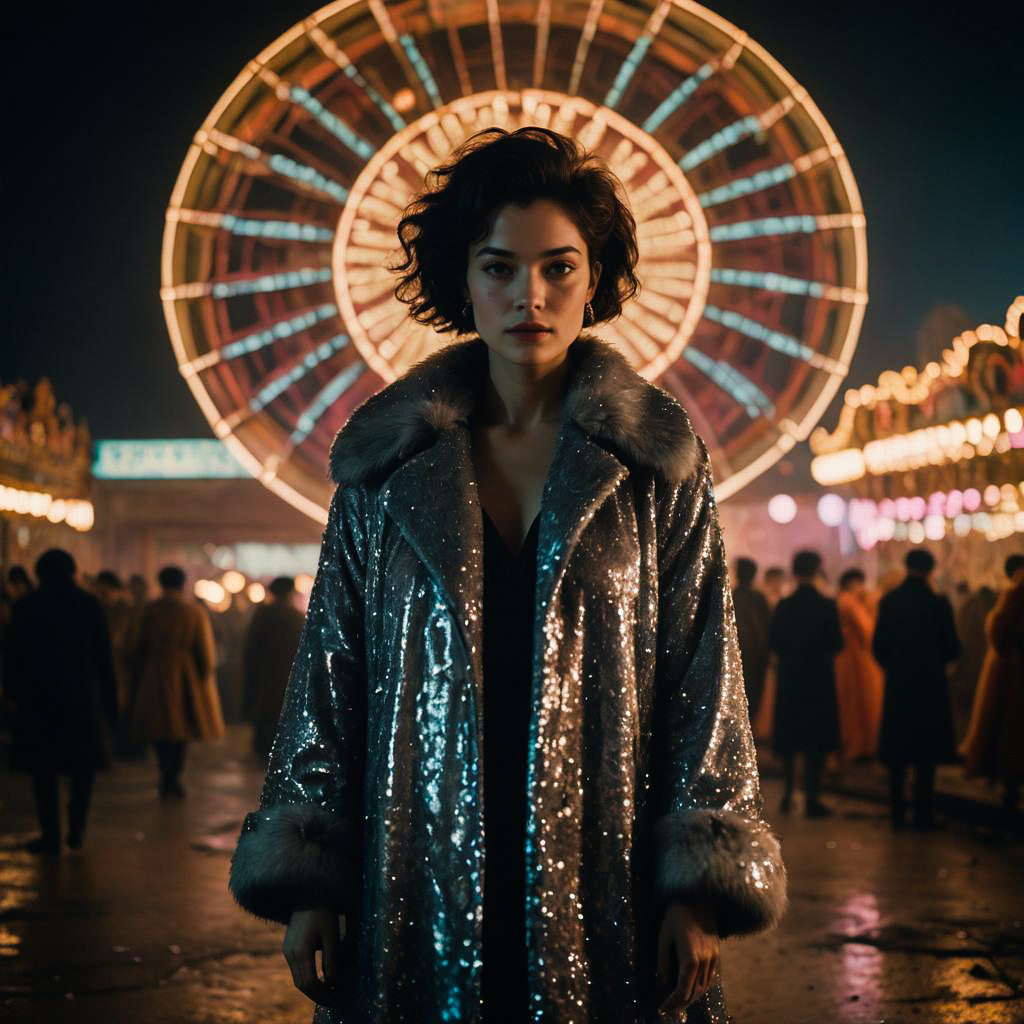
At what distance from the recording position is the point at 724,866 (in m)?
1.95

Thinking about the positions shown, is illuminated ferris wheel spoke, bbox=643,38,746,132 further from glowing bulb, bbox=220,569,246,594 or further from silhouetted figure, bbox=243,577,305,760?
glowing bulb, bbox=220,569,246,594

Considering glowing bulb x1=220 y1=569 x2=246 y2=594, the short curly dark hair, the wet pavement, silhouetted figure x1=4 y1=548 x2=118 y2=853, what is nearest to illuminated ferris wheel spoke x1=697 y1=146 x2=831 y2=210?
the wet pavement

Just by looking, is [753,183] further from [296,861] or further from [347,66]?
[296,861]

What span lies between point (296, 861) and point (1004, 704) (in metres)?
7.14

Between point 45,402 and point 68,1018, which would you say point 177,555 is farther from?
point 68,1018

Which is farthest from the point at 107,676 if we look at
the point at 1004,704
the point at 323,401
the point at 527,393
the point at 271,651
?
the point at 527,393

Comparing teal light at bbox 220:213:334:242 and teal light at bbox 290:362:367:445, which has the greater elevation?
A: teal light at bbox 220:213:334:242

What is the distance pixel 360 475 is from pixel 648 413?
426 millimetres

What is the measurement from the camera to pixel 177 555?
111 ft

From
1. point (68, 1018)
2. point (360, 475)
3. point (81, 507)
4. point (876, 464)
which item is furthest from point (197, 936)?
point (81, 507)

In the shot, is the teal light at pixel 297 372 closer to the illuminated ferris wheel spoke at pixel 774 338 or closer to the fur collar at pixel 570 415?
the illuminated ferris wheel spoke at pixel 774 338

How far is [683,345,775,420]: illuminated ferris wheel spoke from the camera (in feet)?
35.6

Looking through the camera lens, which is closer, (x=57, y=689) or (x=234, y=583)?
(x=57, y=689)

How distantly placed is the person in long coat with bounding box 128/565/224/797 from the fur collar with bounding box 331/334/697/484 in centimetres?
812
